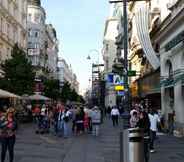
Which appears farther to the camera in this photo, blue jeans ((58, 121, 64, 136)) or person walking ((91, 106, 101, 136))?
person walking ((91, 106, 101, 136))

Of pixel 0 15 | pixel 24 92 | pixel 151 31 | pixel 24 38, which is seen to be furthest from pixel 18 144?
pixel 24 38

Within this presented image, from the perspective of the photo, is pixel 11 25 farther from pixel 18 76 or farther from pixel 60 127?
pixel 60 127

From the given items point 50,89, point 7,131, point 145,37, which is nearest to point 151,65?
point 145,37

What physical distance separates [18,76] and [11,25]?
1850 centimetres

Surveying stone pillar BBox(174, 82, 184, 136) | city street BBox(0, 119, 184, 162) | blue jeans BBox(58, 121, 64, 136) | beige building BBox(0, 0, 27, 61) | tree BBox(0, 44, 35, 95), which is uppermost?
beige building BBox(0, 0, 27, 61)

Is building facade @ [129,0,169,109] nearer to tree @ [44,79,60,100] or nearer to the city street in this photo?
the city street

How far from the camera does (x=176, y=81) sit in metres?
24.9

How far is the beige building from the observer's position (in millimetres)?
52375

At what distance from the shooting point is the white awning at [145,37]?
105ft

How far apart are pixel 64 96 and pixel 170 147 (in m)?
78.9

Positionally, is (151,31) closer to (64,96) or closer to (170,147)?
(170,147)

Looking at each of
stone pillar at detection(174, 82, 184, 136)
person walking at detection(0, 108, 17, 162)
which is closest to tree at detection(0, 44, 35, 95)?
stone pillar at detection(174, 82, 184, 136)

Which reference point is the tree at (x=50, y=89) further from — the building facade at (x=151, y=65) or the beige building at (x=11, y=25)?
the building facade at (x=151, y=65)

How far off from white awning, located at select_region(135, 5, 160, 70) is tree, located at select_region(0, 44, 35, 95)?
12.0 metres
